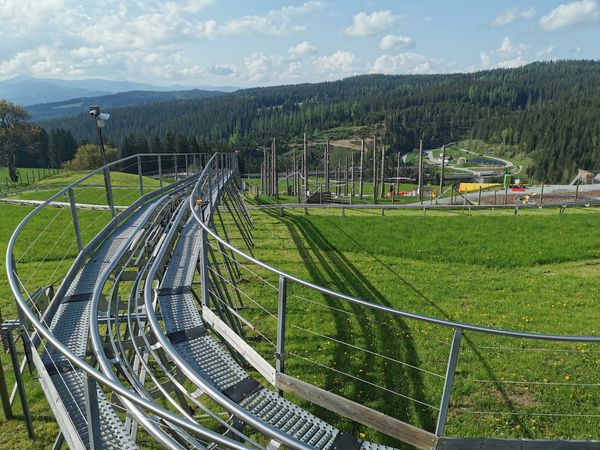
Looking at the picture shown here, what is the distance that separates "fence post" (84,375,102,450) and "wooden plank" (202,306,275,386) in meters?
2.23

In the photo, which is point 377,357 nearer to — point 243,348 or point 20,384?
point 243,348

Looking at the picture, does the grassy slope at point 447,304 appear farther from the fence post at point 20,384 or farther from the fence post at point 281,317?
the fence post at point 20,384

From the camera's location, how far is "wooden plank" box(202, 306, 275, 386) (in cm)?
500

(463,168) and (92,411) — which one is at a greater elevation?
(92,411)

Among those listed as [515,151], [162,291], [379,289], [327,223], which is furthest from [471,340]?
[515,151]

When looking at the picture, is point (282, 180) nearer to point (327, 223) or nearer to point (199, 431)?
point (327, 223)

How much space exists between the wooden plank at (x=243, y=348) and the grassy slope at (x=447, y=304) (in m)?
1.55

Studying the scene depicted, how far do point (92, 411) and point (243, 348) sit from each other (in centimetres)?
242

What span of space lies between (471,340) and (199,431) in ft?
25.5

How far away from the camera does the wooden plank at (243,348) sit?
5.00 meters

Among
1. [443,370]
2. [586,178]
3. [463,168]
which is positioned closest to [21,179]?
[443,370]

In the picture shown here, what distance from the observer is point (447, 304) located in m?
10.9

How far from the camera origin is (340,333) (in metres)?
8.93

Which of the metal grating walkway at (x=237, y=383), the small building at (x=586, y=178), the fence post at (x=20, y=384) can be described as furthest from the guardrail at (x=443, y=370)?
the small building at (x=586, y=178)
